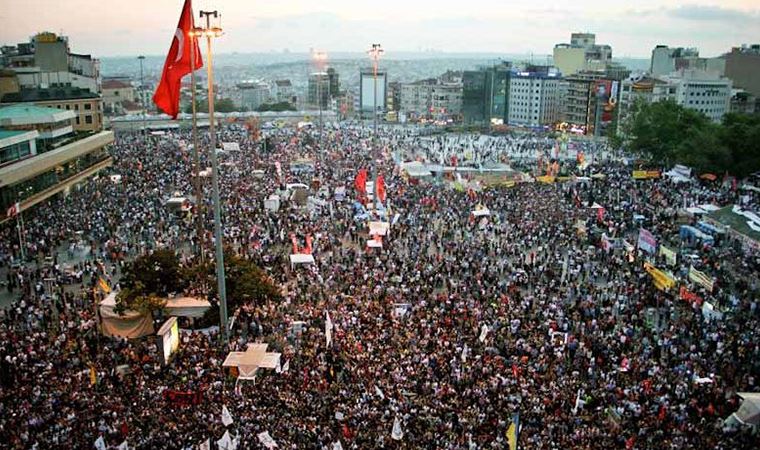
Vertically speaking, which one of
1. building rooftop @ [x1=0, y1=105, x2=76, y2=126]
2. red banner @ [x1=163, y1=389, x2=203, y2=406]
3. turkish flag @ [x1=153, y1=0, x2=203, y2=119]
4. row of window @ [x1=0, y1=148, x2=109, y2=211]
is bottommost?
red banner @ [x1=163, y1=389, x2=203, y2=406]

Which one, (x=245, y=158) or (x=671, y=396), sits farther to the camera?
(x=245, y=158)

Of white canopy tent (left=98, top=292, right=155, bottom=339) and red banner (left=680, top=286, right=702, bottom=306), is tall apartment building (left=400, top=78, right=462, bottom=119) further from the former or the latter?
white canopy tent (left=98, top=292, right=155, bottom=339)

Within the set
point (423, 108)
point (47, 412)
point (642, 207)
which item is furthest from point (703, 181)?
point (423, 108)

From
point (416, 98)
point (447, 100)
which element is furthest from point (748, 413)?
point (416, 98)

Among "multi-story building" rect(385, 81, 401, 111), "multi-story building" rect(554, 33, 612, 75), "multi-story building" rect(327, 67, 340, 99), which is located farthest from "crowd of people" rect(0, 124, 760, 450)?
"multi-story building" rect(327, 67, 340, 99)

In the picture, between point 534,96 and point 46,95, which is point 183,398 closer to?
point 46,95

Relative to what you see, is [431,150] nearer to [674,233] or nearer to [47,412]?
[674,233]
